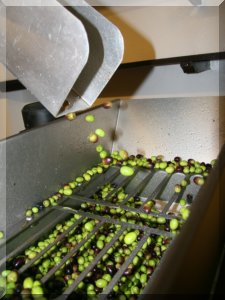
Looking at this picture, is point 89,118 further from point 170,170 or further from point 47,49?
point 47,49

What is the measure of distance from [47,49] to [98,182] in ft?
2.86

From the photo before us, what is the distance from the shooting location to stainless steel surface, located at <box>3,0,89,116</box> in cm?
52

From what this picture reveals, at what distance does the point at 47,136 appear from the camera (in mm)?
1137

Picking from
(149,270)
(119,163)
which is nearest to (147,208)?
(149,270)

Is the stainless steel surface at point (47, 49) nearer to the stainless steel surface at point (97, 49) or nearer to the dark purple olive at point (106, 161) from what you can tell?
the stainless steel surface at point (97, 49)

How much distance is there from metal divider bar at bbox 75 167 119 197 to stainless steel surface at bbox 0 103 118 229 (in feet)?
0.28

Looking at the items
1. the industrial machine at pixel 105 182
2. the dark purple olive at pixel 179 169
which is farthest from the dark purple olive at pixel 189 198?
the dark purple olive at pixel 179 169

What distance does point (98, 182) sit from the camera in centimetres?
135

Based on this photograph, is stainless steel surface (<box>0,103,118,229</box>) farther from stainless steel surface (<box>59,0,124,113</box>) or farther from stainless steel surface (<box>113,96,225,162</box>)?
stainless steel surface (<box>59,0,124,113</box>)

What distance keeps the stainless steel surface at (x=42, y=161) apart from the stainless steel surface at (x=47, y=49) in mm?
434

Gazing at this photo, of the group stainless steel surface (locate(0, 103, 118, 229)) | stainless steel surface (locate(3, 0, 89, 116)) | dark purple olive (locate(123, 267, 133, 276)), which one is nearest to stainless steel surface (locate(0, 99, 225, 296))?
stainless steel surface (locate(0, 103, 118, 229))

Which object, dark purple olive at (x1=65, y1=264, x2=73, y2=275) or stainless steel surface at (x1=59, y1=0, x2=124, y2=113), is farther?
dark purple olive at (x1=65, y1=264, x2=73, y2=275)

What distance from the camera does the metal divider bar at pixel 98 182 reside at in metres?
1.25

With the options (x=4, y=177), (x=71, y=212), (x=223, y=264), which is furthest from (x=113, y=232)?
(x=223, y=264)
